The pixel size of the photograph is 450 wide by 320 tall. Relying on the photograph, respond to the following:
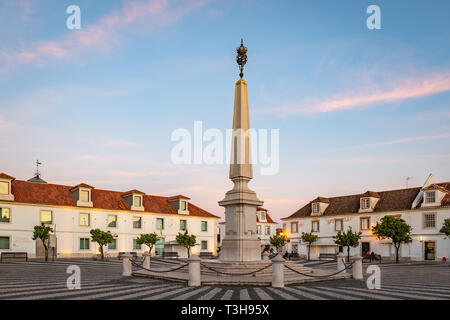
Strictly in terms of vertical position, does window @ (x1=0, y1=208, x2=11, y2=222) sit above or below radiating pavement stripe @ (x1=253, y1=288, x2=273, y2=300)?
above

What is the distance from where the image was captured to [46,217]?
42.8 meters

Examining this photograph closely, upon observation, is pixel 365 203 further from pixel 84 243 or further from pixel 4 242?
pixel 4 242

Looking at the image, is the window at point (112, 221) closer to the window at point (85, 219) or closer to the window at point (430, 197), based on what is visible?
the window at point (85, 219)

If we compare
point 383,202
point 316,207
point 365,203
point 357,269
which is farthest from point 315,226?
point 357,269

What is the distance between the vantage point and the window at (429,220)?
4266 centimetres

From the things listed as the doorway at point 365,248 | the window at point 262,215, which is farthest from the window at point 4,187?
the window at point 262,215

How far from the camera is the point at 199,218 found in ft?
184

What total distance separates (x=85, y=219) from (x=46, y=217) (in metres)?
4.32

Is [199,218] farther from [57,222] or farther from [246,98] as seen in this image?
[246,98]

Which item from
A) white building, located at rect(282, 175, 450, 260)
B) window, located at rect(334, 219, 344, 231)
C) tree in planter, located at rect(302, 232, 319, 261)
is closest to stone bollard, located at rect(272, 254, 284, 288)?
white building, located at rect(282, 175, 450, 260)

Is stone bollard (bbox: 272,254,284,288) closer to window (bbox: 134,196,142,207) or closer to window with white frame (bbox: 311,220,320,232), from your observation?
window (bbox: 134,196,142,207)

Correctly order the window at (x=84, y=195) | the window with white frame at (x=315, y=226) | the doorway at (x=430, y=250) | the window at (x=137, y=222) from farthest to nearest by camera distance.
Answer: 1. the window with white frame at (x=315, y=226)
2. the window at (x=137, y=222)
3. the window at (x=84, y=195)
4. the doorway at (x=430, y=250)

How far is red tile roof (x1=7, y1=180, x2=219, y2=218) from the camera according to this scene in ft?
141
